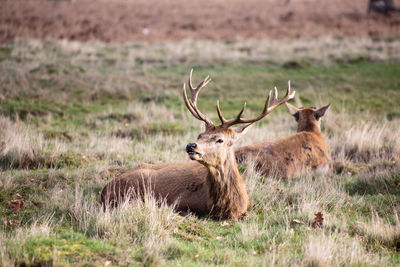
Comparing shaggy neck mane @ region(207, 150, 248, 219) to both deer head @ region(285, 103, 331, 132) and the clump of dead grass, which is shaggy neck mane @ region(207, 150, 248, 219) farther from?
deer head @ region(285, 103, 331, 132)

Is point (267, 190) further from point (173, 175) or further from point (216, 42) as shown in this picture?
point (216, 42)

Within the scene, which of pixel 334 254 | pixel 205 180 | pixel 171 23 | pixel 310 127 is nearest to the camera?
pixel 334 254

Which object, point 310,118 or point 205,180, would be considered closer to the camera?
point 205,180

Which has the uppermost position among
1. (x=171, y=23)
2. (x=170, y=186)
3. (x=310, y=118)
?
(x=171, y=23)

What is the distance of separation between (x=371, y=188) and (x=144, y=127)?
6321 millimetres

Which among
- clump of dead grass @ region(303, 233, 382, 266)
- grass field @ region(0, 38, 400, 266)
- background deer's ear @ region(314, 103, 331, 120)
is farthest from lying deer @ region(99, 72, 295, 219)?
background deer's ear @ region(314, 103, 331, 120)

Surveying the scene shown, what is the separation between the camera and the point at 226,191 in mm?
6516

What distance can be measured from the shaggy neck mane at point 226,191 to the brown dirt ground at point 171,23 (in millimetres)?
21139

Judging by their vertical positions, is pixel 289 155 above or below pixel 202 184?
above

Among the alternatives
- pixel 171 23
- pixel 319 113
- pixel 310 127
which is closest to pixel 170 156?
pixel 310 127

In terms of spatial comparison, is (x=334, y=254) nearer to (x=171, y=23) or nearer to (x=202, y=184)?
(x=202, y=184)

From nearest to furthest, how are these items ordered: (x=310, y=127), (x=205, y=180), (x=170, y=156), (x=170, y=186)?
(x=205, y=180) < (x=170, y=186) < (x=170, y=156) < (x=310, y=127)

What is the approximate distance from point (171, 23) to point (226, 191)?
96.9ft

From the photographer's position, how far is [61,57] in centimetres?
2142
